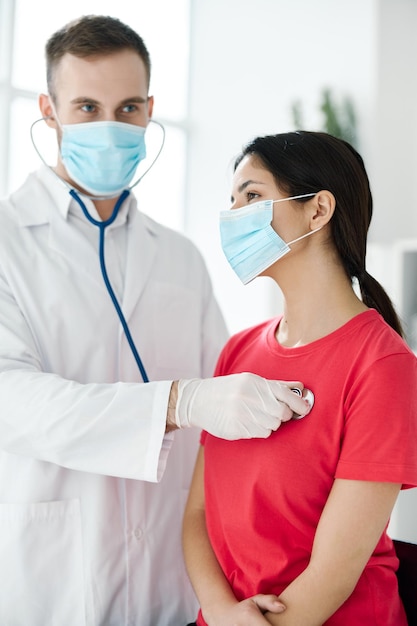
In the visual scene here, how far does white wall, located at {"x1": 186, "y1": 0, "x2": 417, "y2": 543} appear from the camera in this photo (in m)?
3.79

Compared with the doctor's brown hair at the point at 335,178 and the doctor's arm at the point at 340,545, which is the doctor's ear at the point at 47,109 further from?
the doctor's arm at the point at 340,545

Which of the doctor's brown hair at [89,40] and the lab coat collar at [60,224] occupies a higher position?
Result: the doctor's brown hair at [89,40]

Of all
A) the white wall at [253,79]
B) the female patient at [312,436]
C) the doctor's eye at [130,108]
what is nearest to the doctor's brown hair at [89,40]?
the doctor's eye at [130,108]

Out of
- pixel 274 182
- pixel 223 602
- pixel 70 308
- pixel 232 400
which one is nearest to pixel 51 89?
pixel 70 308

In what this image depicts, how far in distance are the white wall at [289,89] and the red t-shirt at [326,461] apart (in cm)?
234

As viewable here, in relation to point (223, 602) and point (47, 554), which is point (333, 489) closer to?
point (223, 602)

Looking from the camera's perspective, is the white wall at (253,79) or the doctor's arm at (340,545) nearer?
the doctor's arm at (340,545)

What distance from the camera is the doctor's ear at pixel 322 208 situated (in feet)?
4.54

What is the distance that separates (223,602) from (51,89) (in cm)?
120

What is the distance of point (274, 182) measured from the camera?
1.42 m

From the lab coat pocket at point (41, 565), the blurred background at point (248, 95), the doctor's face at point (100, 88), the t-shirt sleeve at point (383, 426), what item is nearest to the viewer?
the t-shirt sleeve at point (383, 426)

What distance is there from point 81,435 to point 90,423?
3 centimetres

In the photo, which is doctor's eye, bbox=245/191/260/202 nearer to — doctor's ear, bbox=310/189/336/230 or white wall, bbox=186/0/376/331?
doctor's ear, bbox=310/189/336/230

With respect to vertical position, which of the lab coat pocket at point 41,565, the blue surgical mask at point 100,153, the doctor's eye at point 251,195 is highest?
the blue surgical mask at point 100,153
